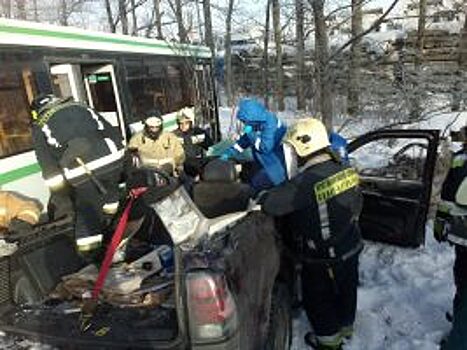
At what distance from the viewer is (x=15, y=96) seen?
A: 20.9 ft

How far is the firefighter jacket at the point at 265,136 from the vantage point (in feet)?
17.9

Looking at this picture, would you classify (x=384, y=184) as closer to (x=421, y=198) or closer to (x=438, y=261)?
(x=421, y=198)

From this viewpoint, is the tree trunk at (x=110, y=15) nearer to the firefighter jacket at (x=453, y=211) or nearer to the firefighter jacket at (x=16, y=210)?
the firefighter jacket at (x=16, y=210)

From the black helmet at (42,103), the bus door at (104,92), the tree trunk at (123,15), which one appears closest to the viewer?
the black helmet at (42,103)

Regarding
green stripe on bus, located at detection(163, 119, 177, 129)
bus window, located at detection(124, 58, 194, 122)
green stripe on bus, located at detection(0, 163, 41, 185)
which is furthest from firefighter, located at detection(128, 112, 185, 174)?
green stripe on bus, located at detection(163, 119, 177, 129)

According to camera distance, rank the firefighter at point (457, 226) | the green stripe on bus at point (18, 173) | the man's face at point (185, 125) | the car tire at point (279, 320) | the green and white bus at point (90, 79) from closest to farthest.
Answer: the car tire at point (279, 320) < the firefighter at point (457, 226) < the green stripe on bus at point (18, 173) < the green and white bus at point (90, 79) < the man's face at point (185, 125)

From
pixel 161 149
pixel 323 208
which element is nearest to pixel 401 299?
pixel 323 208

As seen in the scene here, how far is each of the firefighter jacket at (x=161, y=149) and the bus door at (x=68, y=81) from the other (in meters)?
1.72

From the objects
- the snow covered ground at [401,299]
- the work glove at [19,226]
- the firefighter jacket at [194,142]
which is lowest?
the snow covered ground at [401,299]

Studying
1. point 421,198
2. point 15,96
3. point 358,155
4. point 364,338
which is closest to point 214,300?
point 364,338

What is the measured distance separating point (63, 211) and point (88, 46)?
4.37m

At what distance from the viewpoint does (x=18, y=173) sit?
6.23 meters

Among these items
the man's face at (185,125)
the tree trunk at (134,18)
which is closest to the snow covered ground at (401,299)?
the man's face at (185,125)

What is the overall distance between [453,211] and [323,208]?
82 cm
